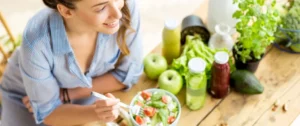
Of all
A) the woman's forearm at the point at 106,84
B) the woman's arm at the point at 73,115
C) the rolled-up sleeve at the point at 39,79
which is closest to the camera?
the rolled-up sleeve at the point at 39,79

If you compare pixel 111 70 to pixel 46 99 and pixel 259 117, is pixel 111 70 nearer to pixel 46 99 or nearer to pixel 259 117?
pixel 46 99

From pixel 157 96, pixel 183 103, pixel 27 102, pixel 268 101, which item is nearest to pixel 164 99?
pixel 157 96

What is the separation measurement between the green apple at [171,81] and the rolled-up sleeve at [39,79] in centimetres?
34

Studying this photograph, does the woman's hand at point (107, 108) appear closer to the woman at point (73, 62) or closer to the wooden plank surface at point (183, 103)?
the woman at point (73, 62)

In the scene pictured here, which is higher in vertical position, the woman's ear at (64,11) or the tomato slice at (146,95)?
the woman's ear at (64,11)

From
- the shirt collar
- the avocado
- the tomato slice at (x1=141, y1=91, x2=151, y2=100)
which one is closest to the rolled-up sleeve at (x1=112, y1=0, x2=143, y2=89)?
the tomato slice at (x1=141, y1=91, x2=151, y2=100)

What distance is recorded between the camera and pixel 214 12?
1.35 meters

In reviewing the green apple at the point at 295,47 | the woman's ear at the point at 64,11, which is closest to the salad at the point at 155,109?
the woman's ear at the point at 64,11

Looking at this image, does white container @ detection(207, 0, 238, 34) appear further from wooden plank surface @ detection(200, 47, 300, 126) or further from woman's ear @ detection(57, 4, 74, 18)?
woman's ear @ detection(57, 4, 74, 18)

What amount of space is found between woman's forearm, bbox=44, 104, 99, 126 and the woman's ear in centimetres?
31

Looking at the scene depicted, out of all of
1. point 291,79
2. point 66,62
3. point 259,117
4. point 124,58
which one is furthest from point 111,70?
point 291,79

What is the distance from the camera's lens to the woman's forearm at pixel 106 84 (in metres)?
1.25

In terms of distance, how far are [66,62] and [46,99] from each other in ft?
0.43

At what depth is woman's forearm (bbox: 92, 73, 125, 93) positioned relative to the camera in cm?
125
